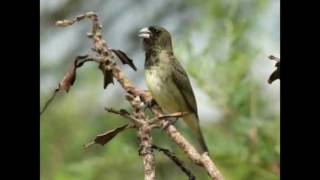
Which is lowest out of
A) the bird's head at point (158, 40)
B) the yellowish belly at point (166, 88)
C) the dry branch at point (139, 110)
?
the dry branch at point (139, 110)

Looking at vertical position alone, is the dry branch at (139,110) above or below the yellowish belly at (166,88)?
below

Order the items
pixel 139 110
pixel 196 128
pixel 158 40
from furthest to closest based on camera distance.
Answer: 1. pixel 158 40
2. pixel 196 128
3. pixel 139 110

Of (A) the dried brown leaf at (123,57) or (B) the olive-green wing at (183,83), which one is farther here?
(B) the olive-green wing at (183,83)

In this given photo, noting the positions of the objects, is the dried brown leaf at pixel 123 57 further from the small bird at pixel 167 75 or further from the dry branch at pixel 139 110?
the small bird at pixel 167 75

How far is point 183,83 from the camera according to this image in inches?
79.1

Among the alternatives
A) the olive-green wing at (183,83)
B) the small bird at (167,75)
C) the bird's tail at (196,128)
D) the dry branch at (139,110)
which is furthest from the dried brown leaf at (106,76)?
the olive-green wing at (183,83)

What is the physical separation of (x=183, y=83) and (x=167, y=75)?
2.8 inches

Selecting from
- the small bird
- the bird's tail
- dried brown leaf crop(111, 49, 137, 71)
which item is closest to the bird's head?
the small bird

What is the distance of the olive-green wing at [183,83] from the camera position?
1892mm

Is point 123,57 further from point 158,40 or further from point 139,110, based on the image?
point 158,40

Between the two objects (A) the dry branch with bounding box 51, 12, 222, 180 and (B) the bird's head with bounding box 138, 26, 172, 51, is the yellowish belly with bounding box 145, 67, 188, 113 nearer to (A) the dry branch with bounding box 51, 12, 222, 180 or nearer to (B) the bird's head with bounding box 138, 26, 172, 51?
(B) the bird's head with bounding box 138, 26, 172, 51

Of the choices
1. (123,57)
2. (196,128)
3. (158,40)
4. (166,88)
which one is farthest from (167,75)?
(123,57)
